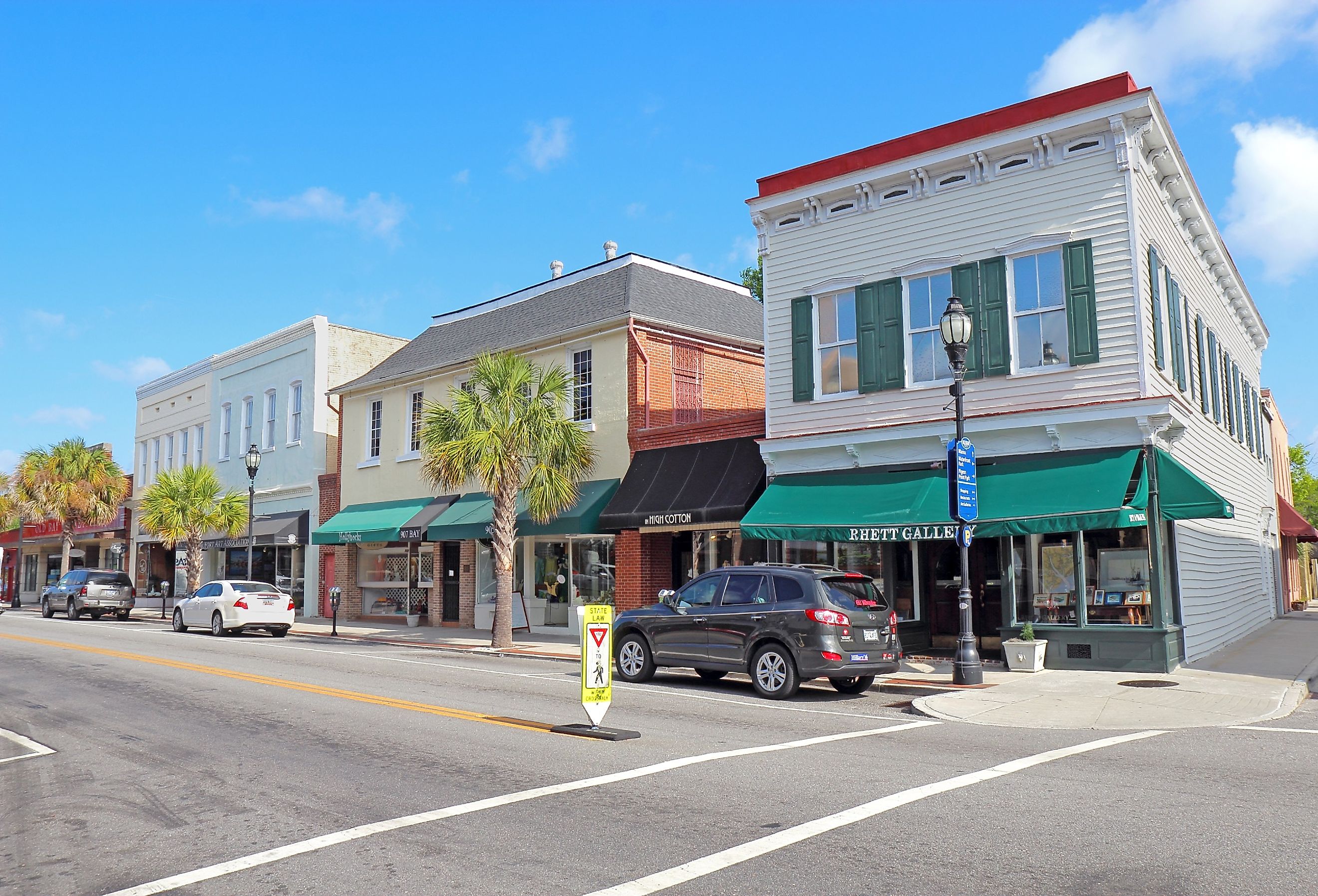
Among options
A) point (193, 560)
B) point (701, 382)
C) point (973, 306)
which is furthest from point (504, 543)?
point (193, 560)

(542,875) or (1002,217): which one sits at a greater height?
(1002,217)

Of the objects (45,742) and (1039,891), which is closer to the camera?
(1039,891)

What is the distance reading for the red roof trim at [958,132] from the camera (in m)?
15.8

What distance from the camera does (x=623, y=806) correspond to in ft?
23.0

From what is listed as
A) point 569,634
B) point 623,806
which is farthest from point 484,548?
point 623,806

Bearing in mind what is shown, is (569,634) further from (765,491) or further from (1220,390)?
(1220,390)

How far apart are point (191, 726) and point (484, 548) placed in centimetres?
1609

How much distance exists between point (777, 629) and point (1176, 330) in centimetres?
967

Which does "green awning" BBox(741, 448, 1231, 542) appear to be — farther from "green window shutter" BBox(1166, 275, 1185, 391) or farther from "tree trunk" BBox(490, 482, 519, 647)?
"tree trunk" BBox(490, 482, 519, 647)

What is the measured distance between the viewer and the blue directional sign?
14.3 meters

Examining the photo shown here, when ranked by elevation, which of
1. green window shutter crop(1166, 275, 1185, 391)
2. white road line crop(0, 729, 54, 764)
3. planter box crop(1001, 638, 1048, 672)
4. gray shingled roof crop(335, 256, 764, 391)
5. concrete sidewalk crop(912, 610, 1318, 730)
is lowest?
white road line crop(0, 729, 54, 764)

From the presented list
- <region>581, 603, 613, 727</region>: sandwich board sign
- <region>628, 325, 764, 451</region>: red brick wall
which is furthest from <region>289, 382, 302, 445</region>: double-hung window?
<region>581, 603, 613, 727</region>: sandwich board sign

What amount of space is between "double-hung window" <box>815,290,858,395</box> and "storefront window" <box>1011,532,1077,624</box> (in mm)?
4193

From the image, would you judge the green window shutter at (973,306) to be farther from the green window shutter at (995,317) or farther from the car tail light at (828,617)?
the car tail light at (828,617)
